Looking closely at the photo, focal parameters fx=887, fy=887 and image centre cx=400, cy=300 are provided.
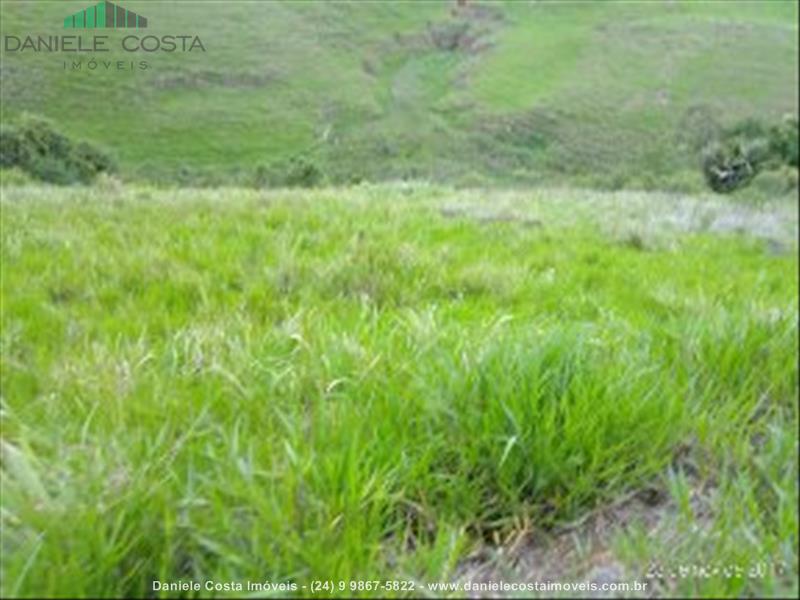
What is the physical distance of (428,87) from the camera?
2312 centimetres

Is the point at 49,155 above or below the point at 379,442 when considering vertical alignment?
below

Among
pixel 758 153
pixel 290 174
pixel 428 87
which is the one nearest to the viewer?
pixel 758 153

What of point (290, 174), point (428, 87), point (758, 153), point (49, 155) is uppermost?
point (758, 153)

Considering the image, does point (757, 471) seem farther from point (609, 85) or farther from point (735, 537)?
point (609, 85)

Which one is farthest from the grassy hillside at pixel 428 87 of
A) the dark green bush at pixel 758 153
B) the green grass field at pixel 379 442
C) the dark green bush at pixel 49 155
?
the green grass field at pixel 379 442

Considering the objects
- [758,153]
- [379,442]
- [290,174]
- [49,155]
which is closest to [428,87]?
[290,174]

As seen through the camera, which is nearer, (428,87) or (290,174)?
(290,174)

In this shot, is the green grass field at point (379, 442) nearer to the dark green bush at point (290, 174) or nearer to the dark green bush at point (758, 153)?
the dark green bush at point (758, 153)

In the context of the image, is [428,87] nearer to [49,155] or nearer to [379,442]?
[49,155]

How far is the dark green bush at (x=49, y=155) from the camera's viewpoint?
40.7 ft

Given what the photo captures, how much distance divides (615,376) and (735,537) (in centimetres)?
79

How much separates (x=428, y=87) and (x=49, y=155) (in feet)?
36.3

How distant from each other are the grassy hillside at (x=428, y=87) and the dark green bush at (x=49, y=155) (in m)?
0.74

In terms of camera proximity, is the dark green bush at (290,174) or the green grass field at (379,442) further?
the dark green bush at (290,174)
